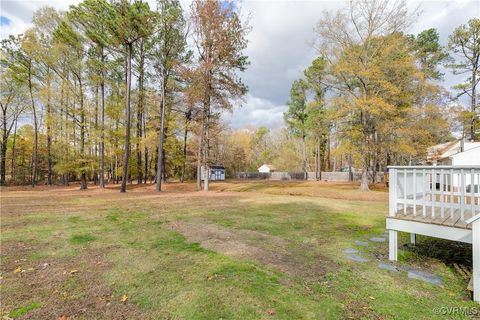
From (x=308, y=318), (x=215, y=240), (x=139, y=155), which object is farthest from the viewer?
(x=139, y=155)

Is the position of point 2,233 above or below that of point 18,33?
below

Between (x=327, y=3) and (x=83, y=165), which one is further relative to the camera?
(x=83, y=165)

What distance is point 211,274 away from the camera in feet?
10.6

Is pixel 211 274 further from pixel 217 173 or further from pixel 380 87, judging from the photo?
pixel 217 173

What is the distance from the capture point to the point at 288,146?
40.8m

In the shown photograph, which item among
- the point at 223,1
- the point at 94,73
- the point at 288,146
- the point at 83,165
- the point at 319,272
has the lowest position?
the point at 319,272

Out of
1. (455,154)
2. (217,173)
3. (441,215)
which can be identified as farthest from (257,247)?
(217,173)

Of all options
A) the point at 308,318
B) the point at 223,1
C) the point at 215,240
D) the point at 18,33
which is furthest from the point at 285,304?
the point at 18,33

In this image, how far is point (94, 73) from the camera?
1702 cm

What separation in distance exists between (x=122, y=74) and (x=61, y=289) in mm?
20482

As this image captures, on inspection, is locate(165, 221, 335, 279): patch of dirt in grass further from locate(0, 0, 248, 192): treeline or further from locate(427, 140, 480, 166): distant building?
locate(427, 140, 480, 166): distant building

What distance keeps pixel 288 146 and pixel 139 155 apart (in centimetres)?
2571

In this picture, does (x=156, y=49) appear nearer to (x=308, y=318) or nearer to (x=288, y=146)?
(x=308, y=318)

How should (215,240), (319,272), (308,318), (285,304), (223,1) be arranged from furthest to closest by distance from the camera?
(223,1)
(215,240)
(319,272)
(285,304)
(308,318)
